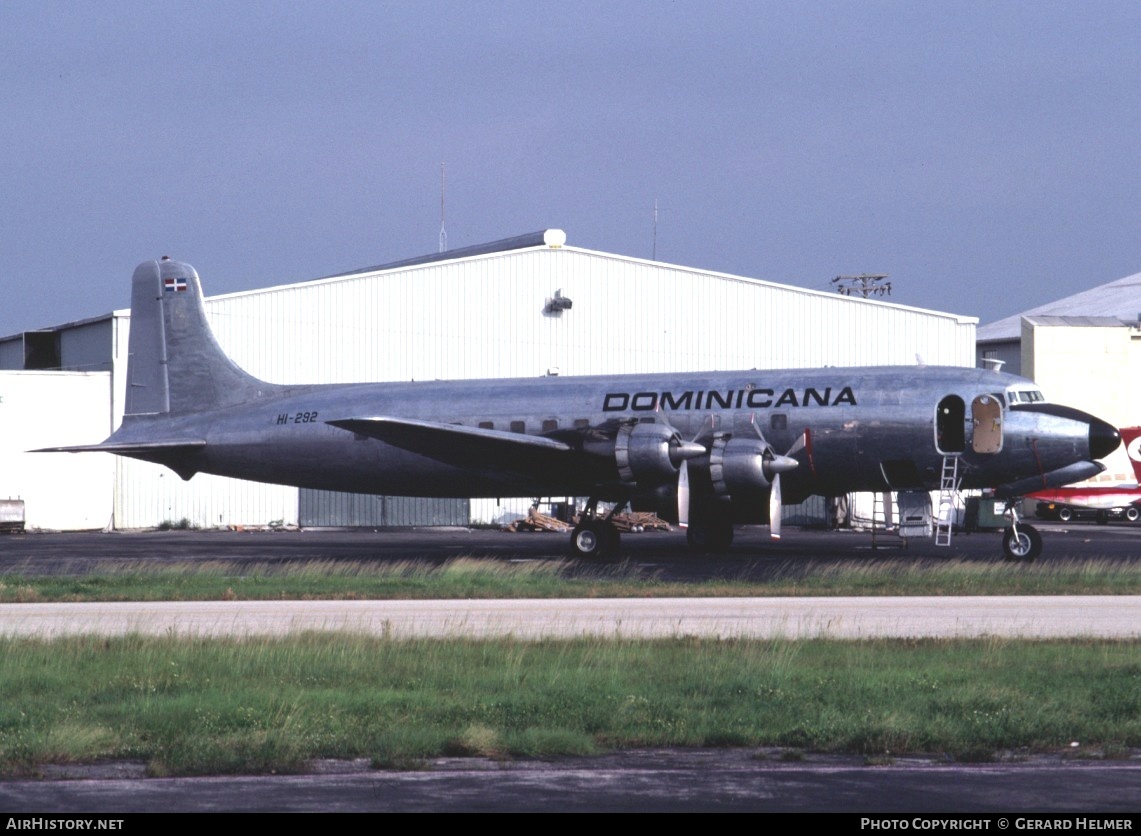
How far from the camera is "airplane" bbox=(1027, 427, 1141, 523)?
57.2 metres

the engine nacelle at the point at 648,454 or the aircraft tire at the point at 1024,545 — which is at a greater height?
the engine nacelle at the point at 648,454

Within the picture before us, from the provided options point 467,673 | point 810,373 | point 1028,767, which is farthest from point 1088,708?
point 810,373

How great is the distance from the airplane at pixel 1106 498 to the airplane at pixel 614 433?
27497mm

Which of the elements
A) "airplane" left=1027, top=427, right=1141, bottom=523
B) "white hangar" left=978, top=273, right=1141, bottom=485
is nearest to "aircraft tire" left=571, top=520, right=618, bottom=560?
"airplane" left=1027, top=427, right=1141, bottom=523

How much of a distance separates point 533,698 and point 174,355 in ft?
90.1

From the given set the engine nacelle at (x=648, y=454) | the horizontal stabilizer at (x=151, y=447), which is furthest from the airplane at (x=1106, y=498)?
the horizontal stabilizer at (x=151, y=447)

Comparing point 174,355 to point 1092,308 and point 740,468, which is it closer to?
point 740,468

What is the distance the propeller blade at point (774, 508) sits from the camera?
1190 inches

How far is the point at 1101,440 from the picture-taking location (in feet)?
100

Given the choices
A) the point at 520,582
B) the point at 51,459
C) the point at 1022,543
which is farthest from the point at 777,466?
the point at 51,459

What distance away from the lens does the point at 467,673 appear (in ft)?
49.0

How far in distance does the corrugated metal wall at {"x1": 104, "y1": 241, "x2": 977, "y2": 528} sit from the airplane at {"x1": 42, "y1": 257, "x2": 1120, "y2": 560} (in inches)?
535

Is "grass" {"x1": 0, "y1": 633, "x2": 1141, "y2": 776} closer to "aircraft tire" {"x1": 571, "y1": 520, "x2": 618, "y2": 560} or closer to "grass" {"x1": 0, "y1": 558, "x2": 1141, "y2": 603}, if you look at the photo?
"grass" {"x1": 0, "y1": 558, "x2": 1141, "y2": 603}

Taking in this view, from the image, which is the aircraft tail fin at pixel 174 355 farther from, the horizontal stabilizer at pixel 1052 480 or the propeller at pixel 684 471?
the horizontal stabilizer at pixel 1052 480
